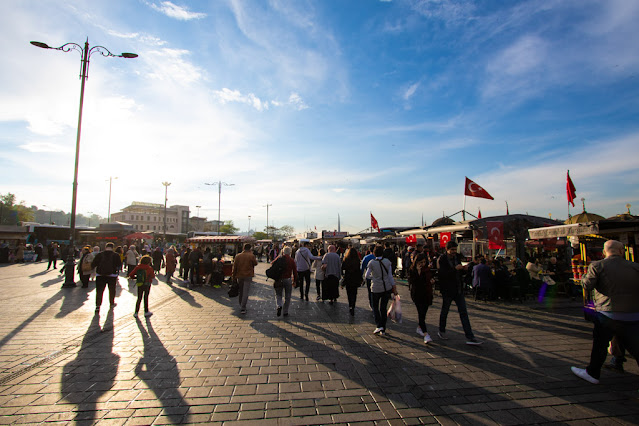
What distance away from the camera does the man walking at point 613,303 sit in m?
3.60

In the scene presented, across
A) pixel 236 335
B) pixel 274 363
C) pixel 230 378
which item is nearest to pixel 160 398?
pixel 230 378

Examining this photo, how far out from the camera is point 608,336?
3752 mm

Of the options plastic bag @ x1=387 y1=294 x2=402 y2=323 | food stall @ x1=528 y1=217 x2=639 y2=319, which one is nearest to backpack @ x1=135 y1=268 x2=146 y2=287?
plastic bag @ x1=387 y1=294 x2=402 y2=323

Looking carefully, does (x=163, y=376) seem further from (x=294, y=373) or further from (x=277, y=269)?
(x=277, y=269)

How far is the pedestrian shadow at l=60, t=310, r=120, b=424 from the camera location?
10.7 ft

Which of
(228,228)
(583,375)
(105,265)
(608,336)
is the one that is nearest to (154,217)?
(228,228)

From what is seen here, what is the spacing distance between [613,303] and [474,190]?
11765 millimetres

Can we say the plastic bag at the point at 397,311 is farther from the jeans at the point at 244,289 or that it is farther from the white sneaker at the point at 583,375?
the jeans at the point at 244,289

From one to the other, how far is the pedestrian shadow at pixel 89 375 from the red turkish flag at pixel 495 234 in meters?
12.2

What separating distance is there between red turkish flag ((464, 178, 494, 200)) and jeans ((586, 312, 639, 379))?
11377 millimetres

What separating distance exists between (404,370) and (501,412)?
1281 mm

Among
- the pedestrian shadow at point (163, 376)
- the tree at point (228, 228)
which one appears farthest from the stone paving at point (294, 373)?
the tree at point (228, 228)

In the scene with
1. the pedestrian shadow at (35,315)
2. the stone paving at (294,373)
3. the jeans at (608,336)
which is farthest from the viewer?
the pedestrian shadow at (35,315)

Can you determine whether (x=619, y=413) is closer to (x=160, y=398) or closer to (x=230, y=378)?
(x=230, y=378)
